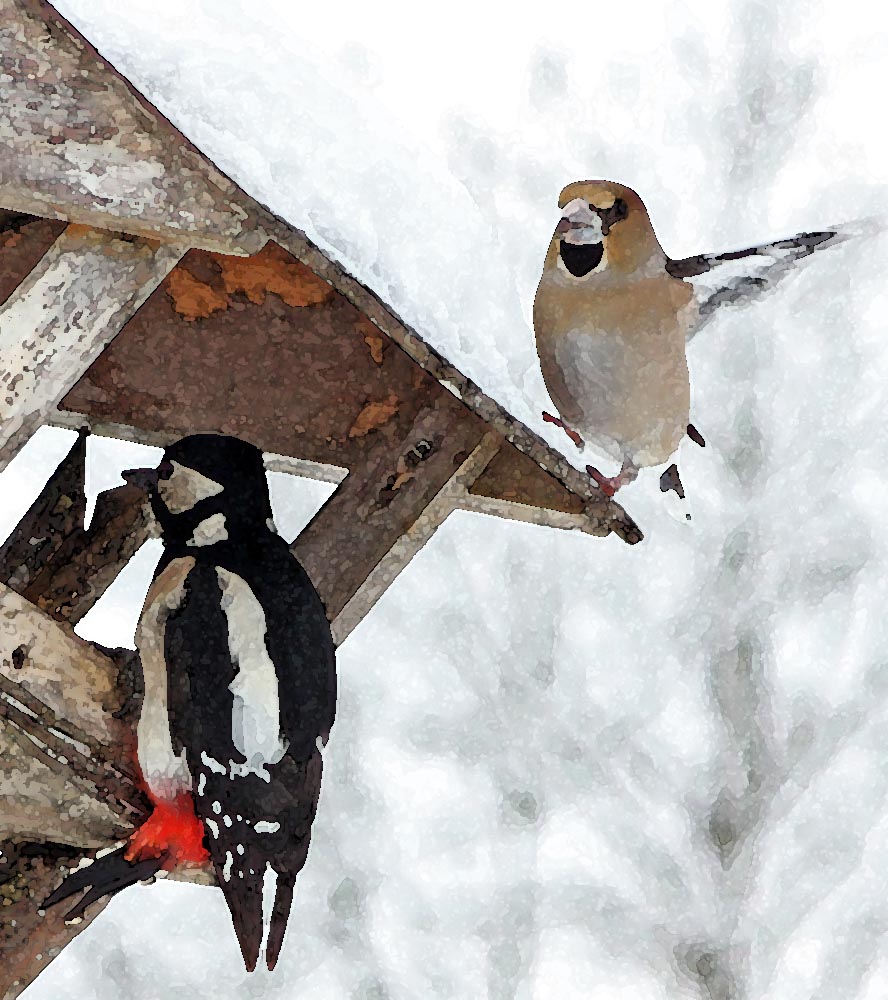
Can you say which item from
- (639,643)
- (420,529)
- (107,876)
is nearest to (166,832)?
(107,876)

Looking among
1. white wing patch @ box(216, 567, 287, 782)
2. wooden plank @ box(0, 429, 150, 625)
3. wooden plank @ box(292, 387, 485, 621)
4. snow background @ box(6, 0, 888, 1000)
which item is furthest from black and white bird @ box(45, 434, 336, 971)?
snow background @ box(6, 0, 888, 1000)

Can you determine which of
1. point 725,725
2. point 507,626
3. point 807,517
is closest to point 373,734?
point 507,626

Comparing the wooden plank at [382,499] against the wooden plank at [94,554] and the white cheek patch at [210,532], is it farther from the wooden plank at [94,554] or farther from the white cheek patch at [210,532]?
the wooden plank at [94,554]

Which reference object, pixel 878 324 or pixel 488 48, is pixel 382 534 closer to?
pixel 878 324

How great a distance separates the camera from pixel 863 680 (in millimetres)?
3637

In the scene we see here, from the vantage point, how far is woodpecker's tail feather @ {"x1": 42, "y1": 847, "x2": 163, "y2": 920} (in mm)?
1065

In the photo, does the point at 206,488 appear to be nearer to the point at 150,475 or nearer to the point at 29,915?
the point at 150,475

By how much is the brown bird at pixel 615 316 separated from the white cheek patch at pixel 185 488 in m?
0.34

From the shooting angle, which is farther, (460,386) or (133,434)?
(133,434)

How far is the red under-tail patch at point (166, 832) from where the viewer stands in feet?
3.46

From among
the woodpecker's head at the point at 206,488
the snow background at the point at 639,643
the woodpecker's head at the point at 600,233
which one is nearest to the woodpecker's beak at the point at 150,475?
the woodpecker's head at the point at 206,488

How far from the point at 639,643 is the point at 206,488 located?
2.83 meters

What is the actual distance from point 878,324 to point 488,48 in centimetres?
140

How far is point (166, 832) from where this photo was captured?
1.06 m
